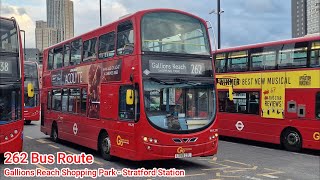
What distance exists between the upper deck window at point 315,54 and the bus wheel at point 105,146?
272 inches

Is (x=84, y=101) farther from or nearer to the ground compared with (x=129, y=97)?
nearer to the ground

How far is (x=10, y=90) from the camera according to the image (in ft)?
37.3

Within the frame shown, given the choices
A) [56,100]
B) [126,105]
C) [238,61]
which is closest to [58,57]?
[56,100]

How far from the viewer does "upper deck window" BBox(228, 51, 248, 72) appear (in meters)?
16.2

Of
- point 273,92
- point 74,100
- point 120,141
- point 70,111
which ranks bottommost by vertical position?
point 120,141

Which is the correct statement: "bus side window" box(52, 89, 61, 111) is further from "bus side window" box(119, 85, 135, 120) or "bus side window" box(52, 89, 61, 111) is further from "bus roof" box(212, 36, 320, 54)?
"bus roof" box(212, 36, 320, 54)

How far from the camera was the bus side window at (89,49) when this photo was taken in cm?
1305

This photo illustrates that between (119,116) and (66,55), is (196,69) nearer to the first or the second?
(119,116)

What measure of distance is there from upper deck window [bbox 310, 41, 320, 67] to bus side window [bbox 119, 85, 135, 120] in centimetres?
641

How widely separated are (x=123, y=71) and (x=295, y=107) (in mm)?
6454

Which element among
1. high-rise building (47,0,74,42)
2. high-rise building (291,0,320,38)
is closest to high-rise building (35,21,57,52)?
high-rise building (47,0,74,42)

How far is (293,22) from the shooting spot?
134ft

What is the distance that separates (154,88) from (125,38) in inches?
68.8

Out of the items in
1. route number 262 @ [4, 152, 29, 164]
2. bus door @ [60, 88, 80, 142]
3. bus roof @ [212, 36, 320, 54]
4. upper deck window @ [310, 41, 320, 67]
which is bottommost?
route number 262 @ [4, 152, 29, 164]
